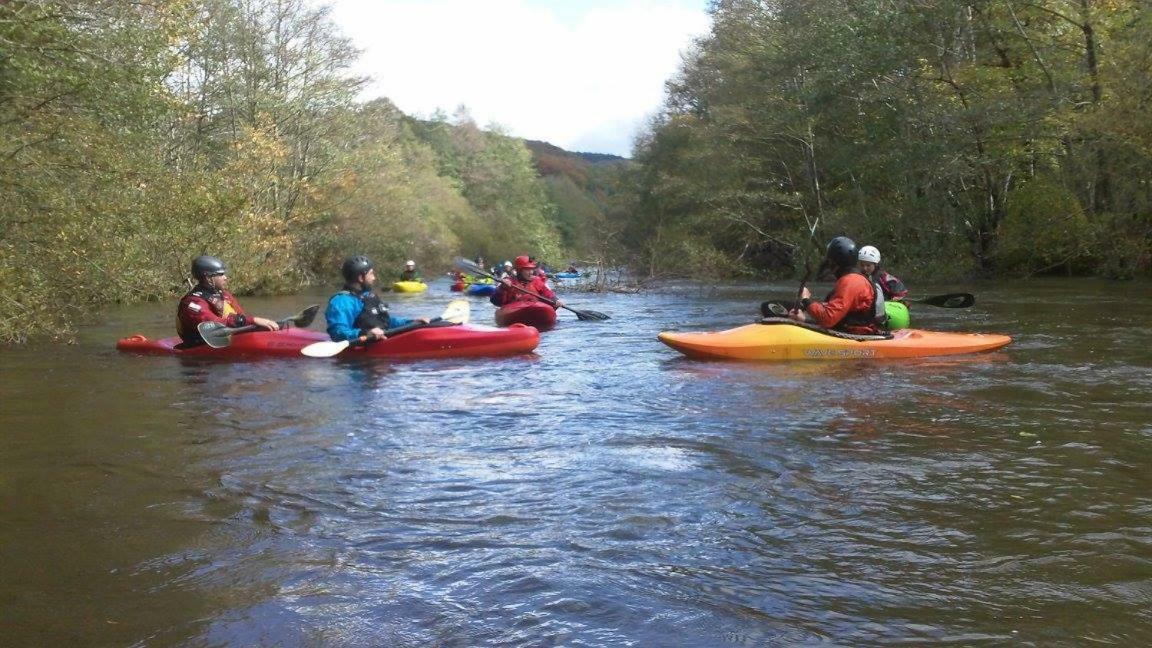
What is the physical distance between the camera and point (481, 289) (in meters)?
22.7

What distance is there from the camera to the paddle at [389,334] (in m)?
8.79

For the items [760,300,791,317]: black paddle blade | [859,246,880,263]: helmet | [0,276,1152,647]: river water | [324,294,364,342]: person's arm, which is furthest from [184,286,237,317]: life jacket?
[859,246,880,263]: helmet

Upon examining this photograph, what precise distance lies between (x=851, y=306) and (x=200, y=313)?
6391 millimetres

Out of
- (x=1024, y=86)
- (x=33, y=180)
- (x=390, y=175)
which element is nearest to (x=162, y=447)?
(x=33, y=180)

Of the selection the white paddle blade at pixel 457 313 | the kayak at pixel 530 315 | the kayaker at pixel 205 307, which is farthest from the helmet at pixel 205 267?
the kayak at pixel 530 315

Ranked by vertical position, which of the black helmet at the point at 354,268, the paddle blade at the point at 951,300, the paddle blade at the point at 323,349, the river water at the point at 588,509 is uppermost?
the black helmet at the point at 354,268

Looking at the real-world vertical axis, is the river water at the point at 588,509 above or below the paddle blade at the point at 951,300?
below

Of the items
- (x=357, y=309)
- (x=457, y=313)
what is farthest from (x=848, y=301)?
(x=357, y=309)

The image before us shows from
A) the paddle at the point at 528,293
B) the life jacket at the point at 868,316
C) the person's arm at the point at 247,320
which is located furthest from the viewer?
the paddle at the point at 528,293

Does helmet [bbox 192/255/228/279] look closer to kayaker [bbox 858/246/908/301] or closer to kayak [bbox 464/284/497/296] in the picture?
kayaker [bbox 858/246/908/301]

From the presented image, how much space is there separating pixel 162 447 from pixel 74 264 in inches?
202

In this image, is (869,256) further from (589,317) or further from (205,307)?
(205,307)

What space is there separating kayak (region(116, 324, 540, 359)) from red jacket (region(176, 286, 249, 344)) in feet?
0.58

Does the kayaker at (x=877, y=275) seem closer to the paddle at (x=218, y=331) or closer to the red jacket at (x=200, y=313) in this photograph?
the paddle at (x=218, y=331)
